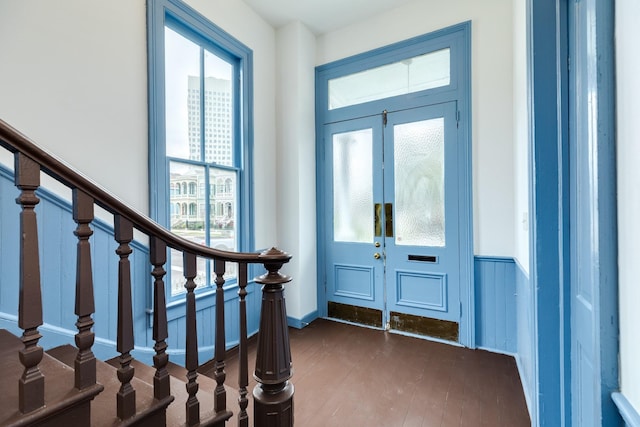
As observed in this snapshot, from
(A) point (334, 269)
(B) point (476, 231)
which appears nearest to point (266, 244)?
(A) point (334, 269)

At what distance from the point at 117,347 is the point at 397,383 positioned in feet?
6.15

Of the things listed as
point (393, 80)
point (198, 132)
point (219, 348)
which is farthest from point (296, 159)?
point (219, 348)

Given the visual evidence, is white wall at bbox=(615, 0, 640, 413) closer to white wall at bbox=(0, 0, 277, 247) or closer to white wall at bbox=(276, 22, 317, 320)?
white wall at bbox=(0, 0, 277, 247)

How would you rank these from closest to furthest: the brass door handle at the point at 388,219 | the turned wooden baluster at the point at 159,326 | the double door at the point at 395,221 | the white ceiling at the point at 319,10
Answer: the turned wooden baluster at the point at 159,326, the double door at the point at 395,221, the white ceiling at the point at 319,10, the brass door handle at the point at 388,219

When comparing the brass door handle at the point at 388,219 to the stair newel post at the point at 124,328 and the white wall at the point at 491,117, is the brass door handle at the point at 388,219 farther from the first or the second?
the stair newel post at the point at 124,328

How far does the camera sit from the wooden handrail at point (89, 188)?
75 cm

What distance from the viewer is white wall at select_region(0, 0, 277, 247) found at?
5.18ft

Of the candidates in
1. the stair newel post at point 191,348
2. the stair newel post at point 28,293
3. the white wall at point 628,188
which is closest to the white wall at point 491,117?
the white wall at point 628,188

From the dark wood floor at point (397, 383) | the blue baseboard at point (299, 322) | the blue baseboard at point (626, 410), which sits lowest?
the dark wood floor at point (397, 383)

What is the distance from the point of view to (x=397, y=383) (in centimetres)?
215

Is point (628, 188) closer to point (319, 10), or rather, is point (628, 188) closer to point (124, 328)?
point (124, 328)

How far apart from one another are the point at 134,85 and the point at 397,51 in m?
2.40

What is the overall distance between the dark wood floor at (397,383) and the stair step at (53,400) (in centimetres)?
103

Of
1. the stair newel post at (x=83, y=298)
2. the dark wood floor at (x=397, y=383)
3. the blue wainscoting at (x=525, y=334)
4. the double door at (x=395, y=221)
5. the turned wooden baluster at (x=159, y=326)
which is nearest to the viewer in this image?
the stair newel post at (x=83, y=298)
